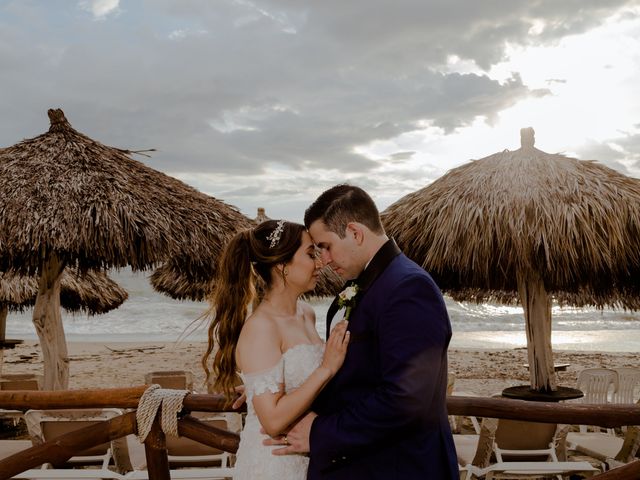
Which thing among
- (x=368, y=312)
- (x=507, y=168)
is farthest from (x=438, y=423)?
(x=507, y=168)

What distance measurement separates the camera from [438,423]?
2002 mm

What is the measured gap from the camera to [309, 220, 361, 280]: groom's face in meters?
2.15

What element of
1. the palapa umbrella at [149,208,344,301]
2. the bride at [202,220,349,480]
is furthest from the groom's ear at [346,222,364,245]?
the palapa umbrella at [149,208,344,301]

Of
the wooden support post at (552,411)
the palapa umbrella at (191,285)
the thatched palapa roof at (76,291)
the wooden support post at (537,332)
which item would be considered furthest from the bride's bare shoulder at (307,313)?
the thatched palapa roof at (76,291)

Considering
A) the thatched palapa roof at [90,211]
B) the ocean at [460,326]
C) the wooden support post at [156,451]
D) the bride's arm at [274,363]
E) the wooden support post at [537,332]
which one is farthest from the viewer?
the ocean at [460,326]

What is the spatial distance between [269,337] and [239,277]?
360 millimetres

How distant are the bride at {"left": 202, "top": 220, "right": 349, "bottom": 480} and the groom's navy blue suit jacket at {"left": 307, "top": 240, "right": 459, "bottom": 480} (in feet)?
0.30

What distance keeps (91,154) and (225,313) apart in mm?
6270

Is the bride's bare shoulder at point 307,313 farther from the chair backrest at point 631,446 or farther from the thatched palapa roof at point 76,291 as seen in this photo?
the thatched palapa roof at point 76,291

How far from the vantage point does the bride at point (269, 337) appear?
2.26 m

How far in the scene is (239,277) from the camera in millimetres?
2672

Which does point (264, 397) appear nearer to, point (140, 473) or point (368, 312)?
point (368, 312)

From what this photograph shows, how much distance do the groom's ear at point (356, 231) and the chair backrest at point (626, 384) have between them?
7.53 metres

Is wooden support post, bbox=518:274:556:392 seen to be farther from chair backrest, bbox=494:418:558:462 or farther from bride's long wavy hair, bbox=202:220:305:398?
bride's long wavy hair, bbox=202:220:305:398
